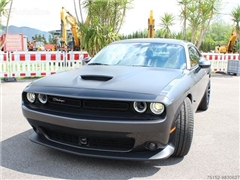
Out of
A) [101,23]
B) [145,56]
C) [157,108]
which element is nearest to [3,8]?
[101,23]

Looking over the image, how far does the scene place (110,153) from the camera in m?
2.59

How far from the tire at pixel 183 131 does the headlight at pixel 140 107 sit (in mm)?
414

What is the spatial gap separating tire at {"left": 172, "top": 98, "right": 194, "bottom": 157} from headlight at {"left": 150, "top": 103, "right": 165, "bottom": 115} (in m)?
0.31

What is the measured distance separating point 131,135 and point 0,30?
31.0ft

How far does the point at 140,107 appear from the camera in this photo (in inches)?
98.3

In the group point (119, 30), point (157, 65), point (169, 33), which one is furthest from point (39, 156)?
point (169, 33)

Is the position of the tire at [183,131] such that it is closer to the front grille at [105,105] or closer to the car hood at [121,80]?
the car hood at [121,80]

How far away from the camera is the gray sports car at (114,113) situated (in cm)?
244

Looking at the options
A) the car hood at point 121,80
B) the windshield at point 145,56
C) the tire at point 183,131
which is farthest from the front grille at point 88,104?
the windshield at point 145,56

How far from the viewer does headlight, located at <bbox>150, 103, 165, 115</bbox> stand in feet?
8.04

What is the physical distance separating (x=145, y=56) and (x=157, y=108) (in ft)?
4.67

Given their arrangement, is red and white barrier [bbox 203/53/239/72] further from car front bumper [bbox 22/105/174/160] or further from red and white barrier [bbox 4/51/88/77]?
car front bumper [bbox 22/105/174/160]

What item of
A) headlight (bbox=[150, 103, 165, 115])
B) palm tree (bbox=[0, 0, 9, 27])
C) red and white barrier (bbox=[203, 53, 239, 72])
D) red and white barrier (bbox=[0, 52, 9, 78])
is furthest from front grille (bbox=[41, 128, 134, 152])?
red and white barrier (bbox=[203, 53, 239, 72])

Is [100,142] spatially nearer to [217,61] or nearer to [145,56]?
[145,56]
